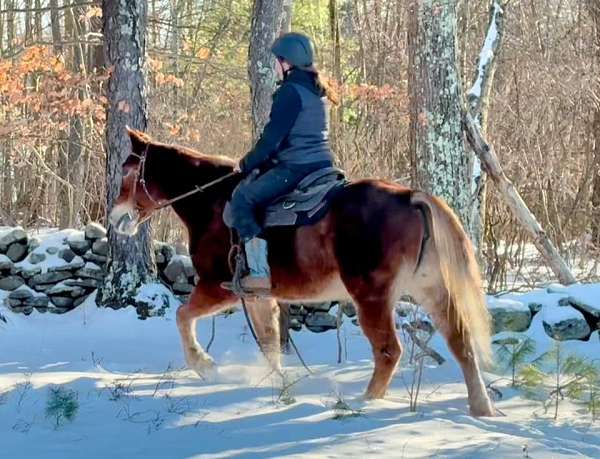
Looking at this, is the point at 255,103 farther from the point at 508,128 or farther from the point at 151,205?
the point at 508,128

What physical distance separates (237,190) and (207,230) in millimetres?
667

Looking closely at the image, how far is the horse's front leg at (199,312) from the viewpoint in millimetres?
7098

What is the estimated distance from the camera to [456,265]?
6.00m

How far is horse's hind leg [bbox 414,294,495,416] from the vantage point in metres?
5.97

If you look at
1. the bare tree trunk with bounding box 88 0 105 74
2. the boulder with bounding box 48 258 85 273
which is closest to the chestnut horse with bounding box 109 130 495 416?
the boulder with bounding box 48 258 85 273

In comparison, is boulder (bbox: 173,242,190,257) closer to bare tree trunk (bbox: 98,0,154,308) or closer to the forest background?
bare tree trunk (bbox: 98,0,154,308)

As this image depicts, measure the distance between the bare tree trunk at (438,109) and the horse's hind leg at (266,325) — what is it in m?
2.31

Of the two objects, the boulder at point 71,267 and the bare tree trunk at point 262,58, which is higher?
the bare tree trunk at point 262,58

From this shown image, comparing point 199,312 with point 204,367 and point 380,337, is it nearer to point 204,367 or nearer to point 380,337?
point 204,367

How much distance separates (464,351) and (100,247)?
5.92m

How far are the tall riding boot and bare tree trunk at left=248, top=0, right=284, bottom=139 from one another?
2.49m

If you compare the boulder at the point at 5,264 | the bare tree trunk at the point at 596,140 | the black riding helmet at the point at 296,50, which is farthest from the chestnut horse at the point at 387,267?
the bare tree trunk at the point at 596,140

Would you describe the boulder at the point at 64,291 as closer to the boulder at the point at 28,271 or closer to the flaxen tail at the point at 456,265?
the boulder at the point at 28,271

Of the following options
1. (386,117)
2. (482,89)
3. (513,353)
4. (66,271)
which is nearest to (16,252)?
(66,271)
